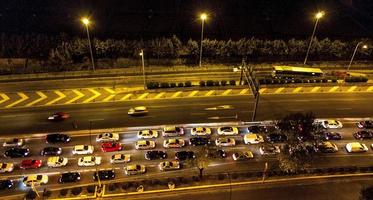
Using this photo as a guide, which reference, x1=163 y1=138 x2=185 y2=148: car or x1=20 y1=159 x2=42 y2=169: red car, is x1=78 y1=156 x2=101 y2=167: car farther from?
x1=163 y1=138 x2=185 y2=148: car

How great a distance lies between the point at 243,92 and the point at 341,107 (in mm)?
21381

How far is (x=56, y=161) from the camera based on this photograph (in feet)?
200

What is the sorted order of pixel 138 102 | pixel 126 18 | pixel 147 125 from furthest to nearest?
pixel 126 18 < pixel 138 102 < pixel 147 125

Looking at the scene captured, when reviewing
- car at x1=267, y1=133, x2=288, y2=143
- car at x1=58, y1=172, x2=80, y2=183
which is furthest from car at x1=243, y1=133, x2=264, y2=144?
car at x1=58, y1=172, x2=80, y2=183

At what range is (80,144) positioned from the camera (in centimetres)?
6531

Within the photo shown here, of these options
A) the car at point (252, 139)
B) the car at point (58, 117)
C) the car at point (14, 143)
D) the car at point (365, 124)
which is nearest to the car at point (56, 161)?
the car at point (14, 143)

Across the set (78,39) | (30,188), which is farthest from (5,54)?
(30,188)

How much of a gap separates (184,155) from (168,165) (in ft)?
11.9

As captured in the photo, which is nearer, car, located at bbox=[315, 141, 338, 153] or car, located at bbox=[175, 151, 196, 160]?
car, located at bbox=[175, 151, 196, 160]

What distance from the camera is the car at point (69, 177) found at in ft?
190

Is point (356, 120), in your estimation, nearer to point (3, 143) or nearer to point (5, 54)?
point (3, 143)

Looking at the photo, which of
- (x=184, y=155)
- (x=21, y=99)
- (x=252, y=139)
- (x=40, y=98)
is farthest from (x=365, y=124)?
(x=21, y=99)

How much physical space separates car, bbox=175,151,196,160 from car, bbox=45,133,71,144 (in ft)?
68.8

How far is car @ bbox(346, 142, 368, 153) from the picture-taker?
214 feet
